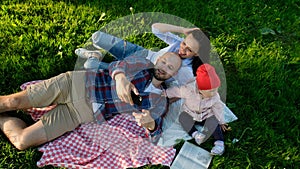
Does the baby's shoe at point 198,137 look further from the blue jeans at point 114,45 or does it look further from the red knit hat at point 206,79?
the blue jeans at point 114,45

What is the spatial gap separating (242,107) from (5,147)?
→ 1.94 m

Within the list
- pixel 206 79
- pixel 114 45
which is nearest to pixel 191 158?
pixel 206 79

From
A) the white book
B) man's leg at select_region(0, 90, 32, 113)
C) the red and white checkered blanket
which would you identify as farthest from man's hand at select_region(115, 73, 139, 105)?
man's leg at select_region(0, 90, 32, 113)

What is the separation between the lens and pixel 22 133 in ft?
8.94

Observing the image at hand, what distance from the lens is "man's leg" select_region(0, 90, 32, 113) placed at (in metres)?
2.80

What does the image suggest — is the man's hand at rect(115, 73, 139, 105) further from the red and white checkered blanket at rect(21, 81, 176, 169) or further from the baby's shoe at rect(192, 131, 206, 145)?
the baby's shoe at rect(192, 131, 206, 145)

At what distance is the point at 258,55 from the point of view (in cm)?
365

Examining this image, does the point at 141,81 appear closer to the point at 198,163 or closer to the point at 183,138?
the point at 183,138

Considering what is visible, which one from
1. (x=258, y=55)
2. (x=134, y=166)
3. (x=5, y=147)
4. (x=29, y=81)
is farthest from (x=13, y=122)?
(x=258, y=55)

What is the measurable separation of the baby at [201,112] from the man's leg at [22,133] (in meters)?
1.01

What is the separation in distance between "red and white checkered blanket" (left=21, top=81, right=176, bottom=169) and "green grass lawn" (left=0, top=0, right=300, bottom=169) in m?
0.15

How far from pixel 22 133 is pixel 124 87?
81cm

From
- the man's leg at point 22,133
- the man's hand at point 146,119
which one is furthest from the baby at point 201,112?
the man's leg at point 22,133

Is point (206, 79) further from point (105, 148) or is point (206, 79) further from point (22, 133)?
point (22, 133)
